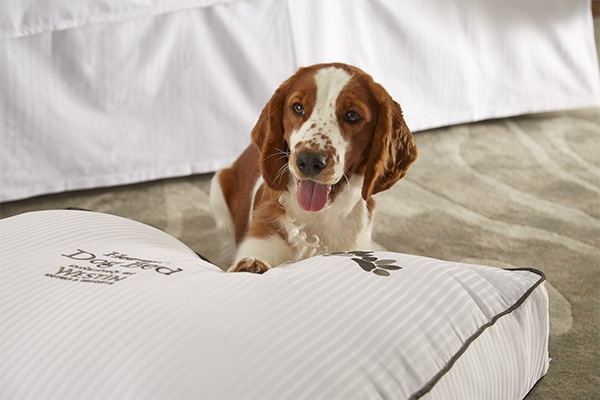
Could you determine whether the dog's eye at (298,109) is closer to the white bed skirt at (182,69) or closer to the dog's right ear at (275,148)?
the dog's right ear at (275,148)

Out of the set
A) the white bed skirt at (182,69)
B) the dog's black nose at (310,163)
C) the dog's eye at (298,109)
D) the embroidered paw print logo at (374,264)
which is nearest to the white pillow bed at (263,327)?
the embroidered paw print logo at (374,264)

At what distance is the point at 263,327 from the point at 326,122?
49 cm

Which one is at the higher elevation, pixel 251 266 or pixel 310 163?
pixel 310 163

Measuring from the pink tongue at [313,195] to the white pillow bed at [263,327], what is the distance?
227 millimetres

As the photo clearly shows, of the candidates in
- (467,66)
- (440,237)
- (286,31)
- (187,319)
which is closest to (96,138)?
(286,31)

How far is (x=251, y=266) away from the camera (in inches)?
59.1

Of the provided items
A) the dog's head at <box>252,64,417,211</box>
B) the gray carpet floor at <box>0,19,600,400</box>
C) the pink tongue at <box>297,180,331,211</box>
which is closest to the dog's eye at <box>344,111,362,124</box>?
the dog's head at <box>252,64,417,211</box>

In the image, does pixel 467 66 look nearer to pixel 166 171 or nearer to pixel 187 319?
pixel 166 171

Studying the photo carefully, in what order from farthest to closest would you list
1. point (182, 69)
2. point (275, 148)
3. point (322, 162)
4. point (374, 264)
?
point (182, 69)
point (275, 148)
point (322, 162)
point (374, 264)

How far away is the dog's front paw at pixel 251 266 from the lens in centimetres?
150

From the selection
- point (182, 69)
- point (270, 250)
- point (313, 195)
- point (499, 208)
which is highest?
point (182, 69)

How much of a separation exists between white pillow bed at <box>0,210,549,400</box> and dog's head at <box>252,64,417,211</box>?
219 millimetres

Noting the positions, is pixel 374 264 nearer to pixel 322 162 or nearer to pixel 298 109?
pixel 322 162

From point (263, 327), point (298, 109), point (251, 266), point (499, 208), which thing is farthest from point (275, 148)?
point (499, 208)
